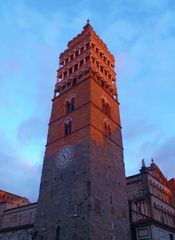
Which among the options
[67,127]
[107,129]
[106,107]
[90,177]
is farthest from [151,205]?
[67,127]

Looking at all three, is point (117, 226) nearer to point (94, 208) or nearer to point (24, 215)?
point (94, 208)

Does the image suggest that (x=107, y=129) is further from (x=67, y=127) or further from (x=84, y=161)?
(x=84, y=161)

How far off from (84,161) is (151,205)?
11502 millimetres

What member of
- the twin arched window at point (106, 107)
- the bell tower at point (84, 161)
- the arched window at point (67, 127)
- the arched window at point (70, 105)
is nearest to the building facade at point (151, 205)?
the bell tower at point (84, 161)

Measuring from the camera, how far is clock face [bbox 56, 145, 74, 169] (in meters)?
28.3

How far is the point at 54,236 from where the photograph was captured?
24.0m

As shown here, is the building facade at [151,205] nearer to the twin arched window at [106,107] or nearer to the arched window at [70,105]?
the twin arched window at [106,107]

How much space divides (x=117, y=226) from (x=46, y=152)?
12.3 metres

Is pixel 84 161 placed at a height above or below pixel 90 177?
above

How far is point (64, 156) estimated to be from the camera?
95.6ft

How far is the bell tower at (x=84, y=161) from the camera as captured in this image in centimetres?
2372

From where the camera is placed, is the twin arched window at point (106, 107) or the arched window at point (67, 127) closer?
the arched window at point (67, 127)

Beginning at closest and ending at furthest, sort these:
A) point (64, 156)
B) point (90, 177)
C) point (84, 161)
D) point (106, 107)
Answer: point (90, 177) → point (84, 161) → point (64, 156) → point (106, 107)

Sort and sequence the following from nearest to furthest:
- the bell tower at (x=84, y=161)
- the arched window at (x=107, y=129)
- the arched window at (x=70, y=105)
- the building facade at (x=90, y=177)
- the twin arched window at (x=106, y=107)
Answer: the bell tower at (x=84, y=161) → the building facade at (x=90, y=177) → the arched window at (x=107, y=129) → the arched window at (x=70, y=105) → the twin arched window at (x=106, y=107)
